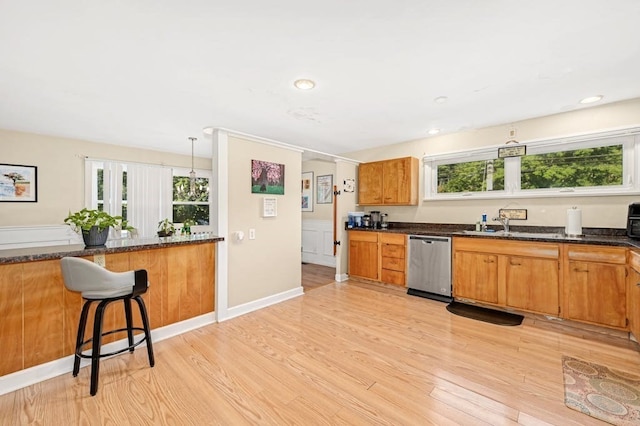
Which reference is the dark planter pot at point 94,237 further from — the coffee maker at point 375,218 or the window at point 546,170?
the window at point 546,170

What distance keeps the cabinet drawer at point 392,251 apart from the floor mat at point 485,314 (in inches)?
38.5

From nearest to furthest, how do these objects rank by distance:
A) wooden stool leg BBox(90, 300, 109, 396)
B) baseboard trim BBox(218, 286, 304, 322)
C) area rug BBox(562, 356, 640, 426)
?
area rug BBox(562, 356, 640, 426) < wooden stool leg BBox(90, 300, 109, 396) < baseboard trim BBox(218, 286, 304, 322)

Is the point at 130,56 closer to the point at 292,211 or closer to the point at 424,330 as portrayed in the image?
the point at 292,211

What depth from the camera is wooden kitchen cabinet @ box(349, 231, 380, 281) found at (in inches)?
181

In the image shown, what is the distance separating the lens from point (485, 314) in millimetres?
3359

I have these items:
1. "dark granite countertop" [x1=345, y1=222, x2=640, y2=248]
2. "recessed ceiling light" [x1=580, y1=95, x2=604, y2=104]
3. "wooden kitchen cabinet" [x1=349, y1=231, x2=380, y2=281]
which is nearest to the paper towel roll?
"dark granite countertop" [x1=345, y1=222, x2=640, y2=248]

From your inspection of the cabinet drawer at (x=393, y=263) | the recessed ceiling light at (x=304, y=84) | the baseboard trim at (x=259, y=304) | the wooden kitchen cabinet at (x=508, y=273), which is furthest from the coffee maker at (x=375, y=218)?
the recessed ceiling light at (x=304, y=84)

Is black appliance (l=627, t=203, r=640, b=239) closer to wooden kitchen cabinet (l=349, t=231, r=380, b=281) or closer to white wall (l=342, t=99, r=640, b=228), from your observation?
white wall (l=342, t=99, r=640, b=228)

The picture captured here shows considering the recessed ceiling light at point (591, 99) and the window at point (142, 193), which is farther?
the window at point (142, 193)

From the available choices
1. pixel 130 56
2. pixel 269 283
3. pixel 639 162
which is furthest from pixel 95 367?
pixel 639 162

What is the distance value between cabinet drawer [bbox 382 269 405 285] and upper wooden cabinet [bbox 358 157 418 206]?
3.75 feet

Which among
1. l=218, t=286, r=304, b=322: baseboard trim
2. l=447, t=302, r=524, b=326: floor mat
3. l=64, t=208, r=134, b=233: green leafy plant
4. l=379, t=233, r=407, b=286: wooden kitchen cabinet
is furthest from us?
l=379, t=233, r=407, b=286: wooden kitchen cabinet

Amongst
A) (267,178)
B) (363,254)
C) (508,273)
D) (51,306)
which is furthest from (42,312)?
(508,273)

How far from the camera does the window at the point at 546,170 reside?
10.5ft
